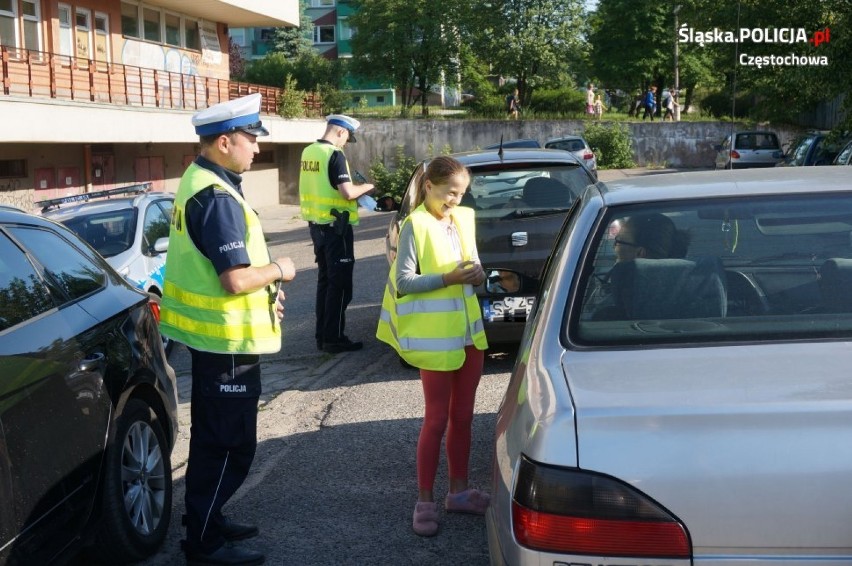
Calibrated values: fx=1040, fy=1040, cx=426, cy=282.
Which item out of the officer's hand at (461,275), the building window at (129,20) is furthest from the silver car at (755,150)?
the officer's hand at (461,275)

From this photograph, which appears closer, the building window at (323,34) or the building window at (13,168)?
the building window at (13,168)

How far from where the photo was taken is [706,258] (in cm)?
371

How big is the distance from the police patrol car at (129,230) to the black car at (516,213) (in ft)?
9.27

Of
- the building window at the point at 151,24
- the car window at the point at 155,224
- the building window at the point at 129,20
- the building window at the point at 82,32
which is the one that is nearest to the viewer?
the car window at the point at 155,224

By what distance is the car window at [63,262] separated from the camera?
442 centimetres

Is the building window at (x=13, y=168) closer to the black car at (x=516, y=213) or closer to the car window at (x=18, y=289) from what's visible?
the black car at (x=516, y=213)

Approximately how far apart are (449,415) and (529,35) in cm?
Answer: 5174

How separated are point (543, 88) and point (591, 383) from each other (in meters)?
56.6

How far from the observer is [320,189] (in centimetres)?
930

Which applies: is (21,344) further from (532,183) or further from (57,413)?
(532,183)

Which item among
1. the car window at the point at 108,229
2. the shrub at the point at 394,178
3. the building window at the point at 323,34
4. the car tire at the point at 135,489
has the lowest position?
the shrub at the point at 394,178

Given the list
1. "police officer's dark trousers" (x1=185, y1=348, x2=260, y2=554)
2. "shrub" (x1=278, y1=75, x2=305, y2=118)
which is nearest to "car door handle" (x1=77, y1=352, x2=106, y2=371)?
"police officer's dark trousers" (x1=185, y1=348, x2=260, y2=554)

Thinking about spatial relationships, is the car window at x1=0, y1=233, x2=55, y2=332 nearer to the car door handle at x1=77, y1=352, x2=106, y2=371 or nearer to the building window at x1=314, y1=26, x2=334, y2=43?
the car door handle at x1=77, y1=352, x2=106, y2=371

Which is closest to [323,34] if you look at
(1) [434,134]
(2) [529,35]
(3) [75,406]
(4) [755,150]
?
(2) [529,35]
